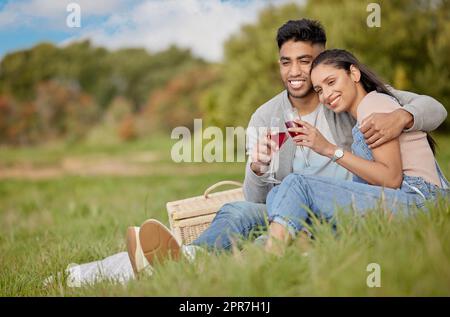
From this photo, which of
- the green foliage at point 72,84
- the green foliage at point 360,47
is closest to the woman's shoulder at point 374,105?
the green foliage at point 360,47

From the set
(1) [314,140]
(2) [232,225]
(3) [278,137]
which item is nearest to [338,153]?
(1) [314,140]

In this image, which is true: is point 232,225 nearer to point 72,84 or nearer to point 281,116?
point 281,116

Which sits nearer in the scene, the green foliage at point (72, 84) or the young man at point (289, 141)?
the young man at point (289, 141)

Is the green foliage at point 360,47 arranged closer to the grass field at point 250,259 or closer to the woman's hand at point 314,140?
the grass field at point 250,259

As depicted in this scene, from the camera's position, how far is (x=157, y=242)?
2.25 meters

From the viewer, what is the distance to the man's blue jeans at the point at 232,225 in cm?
244

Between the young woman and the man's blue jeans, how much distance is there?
9.2 inches

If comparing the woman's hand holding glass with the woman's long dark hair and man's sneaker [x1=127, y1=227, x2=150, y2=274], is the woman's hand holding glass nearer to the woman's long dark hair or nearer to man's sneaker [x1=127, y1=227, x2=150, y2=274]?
the woman's long dark hair

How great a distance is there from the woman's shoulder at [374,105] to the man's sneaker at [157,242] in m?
0.86

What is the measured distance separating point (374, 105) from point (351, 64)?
0.20 meters

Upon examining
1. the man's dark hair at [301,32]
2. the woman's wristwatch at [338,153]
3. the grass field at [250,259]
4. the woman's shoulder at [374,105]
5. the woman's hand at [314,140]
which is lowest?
the grass field at [250,259]

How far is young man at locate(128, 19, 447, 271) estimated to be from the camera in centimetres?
228

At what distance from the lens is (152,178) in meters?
7.99

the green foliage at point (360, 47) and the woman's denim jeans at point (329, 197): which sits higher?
the green foliage at point (360, 47)
